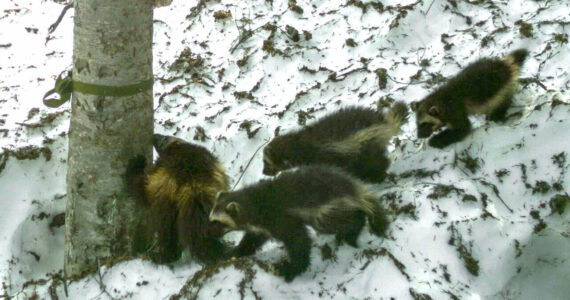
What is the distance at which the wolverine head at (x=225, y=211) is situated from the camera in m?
3.91

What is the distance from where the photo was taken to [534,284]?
405cm

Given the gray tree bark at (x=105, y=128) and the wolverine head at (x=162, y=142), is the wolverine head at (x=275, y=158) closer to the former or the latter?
the wolverine head at (x=162, y=142)

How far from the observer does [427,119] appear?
5.32 metres

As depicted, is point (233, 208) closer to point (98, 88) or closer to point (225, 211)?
point (225, 211)

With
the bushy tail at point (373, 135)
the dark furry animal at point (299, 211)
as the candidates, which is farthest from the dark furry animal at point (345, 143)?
the dark furry animal at point (299, 211)

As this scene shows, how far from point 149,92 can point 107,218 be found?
3.50 feet

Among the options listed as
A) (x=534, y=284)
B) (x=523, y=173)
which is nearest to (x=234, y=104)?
(x=523, y=173)

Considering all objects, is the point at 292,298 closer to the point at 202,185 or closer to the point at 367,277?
the point at 367,277

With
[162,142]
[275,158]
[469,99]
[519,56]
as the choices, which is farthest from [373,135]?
[162,142]

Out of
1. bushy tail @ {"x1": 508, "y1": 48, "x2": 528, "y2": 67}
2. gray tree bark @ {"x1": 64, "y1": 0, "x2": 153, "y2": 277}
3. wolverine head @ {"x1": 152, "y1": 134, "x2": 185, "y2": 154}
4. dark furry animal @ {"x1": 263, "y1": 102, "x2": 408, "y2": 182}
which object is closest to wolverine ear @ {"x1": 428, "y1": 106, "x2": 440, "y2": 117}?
dark furry animal @ {"x1": 263, "y1": 102, "x2": 408, "y2": 182}

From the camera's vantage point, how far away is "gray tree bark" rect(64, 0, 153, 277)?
378 centimetres

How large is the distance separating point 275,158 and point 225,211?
1.37 meters

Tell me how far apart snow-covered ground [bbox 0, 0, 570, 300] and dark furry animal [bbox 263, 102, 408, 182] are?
0.96 feet

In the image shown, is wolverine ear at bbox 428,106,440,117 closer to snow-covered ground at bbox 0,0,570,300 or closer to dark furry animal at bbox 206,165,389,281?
snow-covered ground at bbox 0,0,570,300
